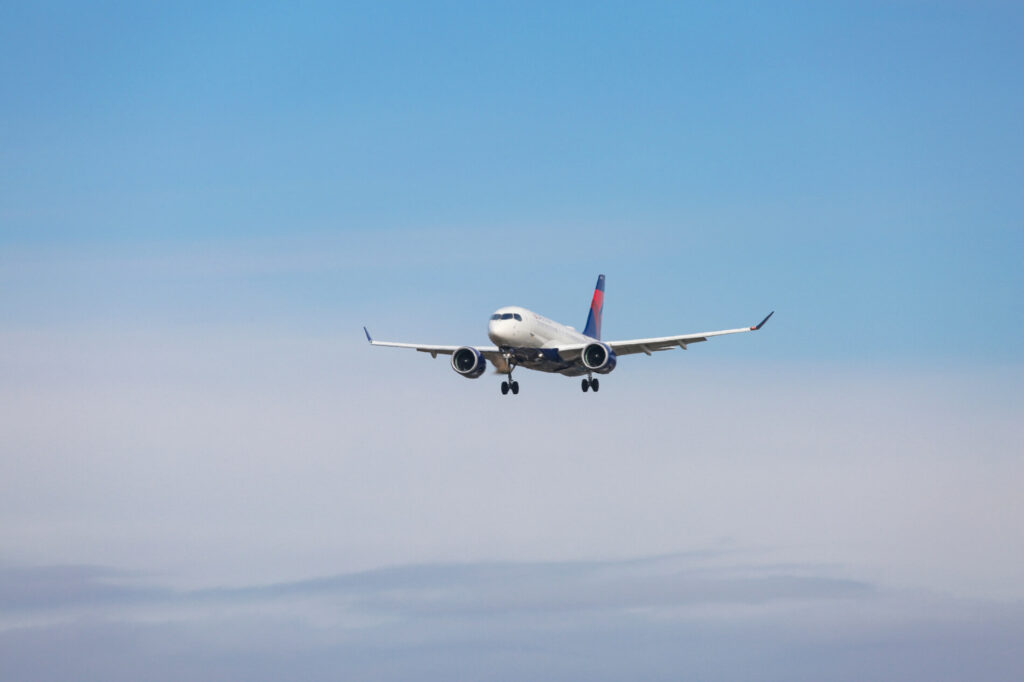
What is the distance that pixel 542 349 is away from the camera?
85312mm

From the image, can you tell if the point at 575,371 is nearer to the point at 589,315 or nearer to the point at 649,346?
the point at 649,346

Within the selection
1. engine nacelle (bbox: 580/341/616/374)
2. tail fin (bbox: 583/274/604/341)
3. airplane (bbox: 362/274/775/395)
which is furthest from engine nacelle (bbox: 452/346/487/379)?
tail fin (bbox: 583/274/604/341)

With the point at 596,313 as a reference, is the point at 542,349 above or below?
below

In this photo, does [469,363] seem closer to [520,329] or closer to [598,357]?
[520,329]

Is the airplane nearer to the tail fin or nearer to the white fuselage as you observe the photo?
the white fuselage

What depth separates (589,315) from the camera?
343 ft

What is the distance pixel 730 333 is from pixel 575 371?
1029cm

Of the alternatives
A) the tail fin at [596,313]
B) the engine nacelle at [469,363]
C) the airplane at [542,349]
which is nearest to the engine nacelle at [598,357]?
the airplane at [542,349]

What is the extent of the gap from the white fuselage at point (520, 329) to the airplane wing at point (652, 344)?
1.24 meters

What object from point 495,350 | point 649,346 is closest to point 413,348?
point 495,350

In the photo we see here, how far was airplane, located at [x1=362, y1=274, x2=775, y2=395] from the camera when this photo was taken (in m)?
83.3

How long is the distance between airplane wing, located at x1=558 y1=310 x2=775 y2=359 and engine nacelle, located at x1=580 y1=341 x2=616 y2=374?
533 millimetres

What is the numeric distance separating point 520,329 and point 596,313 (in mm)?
23207

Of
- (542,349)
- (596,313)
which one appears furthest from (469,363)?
(596,313)
